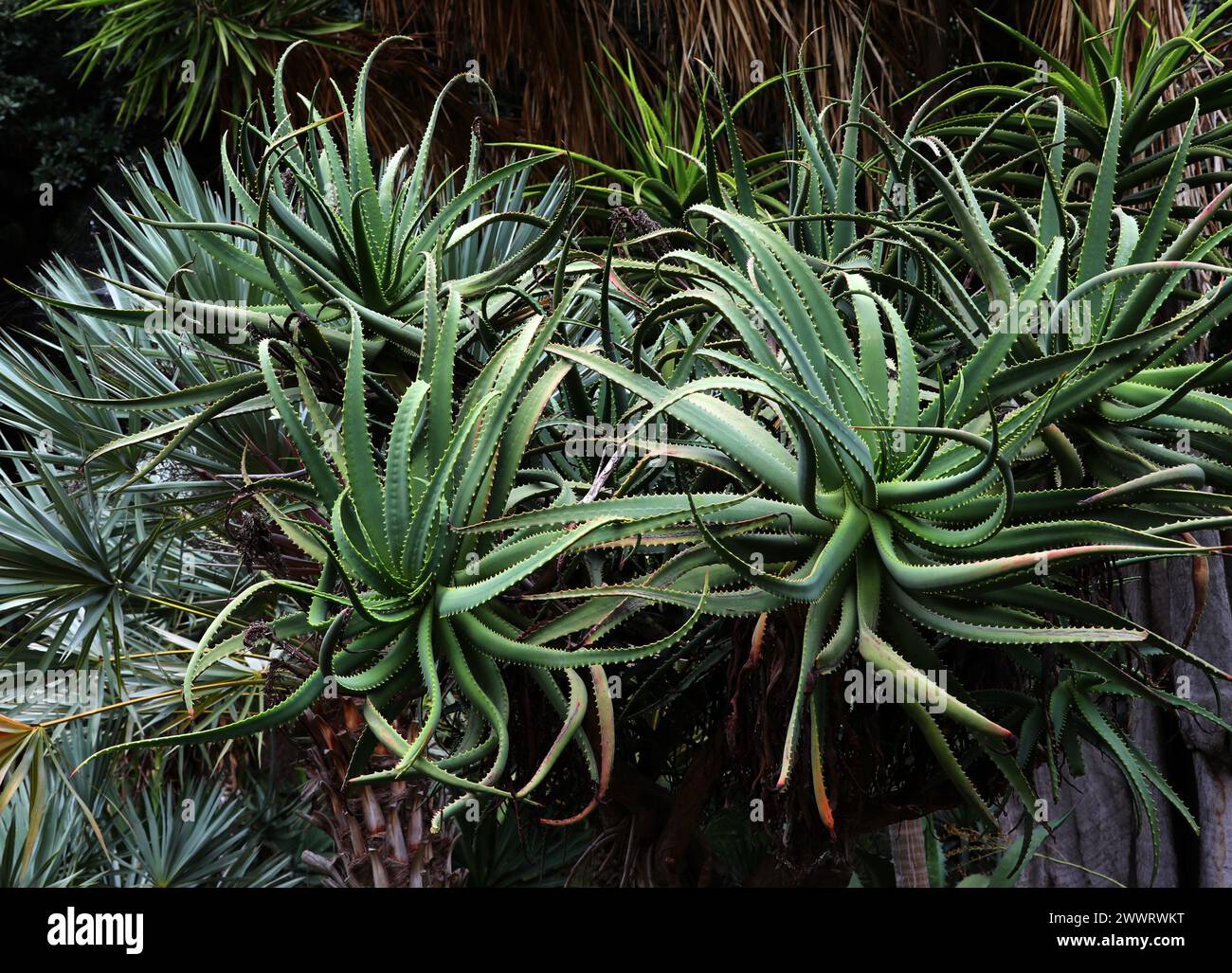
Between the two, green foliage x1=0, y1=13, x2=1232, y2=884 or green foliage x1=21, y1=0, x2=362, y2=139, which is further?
green foliage x1=21, y1=0, x2=362, y2=139

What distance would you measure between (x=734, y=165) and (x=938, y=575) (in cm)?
118

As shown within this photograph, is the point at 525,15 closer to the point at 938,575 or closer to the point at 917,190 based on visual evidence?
the point at 917,190

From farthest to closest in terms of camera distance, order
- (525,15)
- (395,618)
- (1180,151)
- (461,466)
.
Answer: (525,15) → (1180,151) → (461,466) → (395,618)

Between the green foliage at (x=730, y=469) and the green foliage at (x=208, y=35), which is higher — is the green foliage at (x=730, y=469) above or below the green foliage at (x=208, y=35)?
below

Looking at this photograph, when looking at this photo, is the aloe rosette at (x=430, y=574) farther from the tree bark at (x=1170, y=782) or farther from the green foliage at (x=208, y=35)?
the green foliage at (x=208, y=35)

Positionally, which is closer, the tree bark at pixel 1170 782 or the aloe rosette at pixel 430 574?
the aloe rosette at pixel 430 574

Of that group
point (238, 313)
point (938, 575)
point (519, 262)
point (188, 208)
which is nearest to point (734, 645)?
point (938, 575)

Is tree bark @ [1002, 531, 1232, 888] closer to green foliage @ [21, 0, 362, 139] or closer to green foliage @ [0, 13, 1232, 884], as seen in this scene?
green foliage @ [0, 13, 1232, 884]

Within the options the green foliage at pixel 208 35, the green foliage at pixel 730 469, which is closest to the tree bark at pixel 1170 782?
the green foliage at pixel 730 469

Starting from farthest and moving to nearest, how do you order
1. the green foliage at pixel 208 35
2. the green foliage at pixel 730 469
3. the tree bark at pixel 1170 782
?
the green foliage at pixel 208 35 → the tree bark at pixel 1170 782 → the green foliage at pixel 730 469

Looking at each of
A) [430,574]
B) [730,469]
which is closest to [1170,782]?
[730,469]

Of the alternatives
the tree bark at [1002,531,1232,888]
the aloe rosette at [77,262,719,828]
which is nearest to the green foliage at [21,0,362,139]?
the aloe rosette at [77,262,719,828]

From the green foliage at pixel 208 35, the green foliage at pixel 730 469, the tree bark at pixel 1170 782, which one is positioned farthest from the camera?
the green foliage at pixel 208 35
